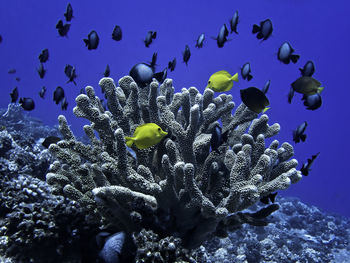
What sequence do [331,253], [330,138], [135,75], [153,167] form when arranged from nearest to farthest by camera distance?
[153,167] < [135,75] < [331,253] < [330,138]

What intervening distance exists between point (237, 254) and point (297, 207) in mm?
10402

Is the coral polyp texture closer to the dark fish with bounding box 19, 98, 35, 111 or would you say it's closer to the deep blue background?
the dark fish with bounding box 19, 98, 35, 111

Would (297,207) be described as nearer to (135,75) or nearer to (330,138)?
(135,75)

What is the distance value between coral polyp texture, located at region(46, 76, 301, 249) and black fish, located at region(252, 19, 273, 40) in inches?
115

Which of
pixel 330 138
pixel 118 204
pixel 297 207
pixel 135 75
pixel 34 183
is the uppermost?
pixel 330 138

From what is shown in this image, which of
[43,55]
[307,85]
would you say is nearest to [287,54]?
[307,85]

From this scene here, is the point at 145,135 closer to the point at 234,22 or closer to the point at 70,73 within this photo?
the point at 234,22

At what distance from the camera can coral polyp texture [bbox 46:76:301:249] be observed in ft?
9.15

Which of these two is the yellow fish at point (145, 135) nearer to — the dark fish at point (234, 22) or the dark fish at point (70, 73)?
the dark fish at point (234, 22)

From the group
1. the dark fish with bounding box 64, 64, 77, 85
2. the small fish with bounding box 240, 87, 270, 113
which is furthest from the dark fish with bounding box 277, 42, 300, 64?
the dark fish with bounding box 64, 64, 77, 85

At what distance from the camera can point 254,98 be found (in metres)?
3.35

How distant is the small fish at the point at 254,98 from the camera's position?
10.8 ft

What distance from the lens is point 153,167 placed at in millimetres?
3377

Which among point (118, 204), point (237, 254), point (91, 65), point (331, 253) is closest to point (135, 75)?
point (118, 204)
